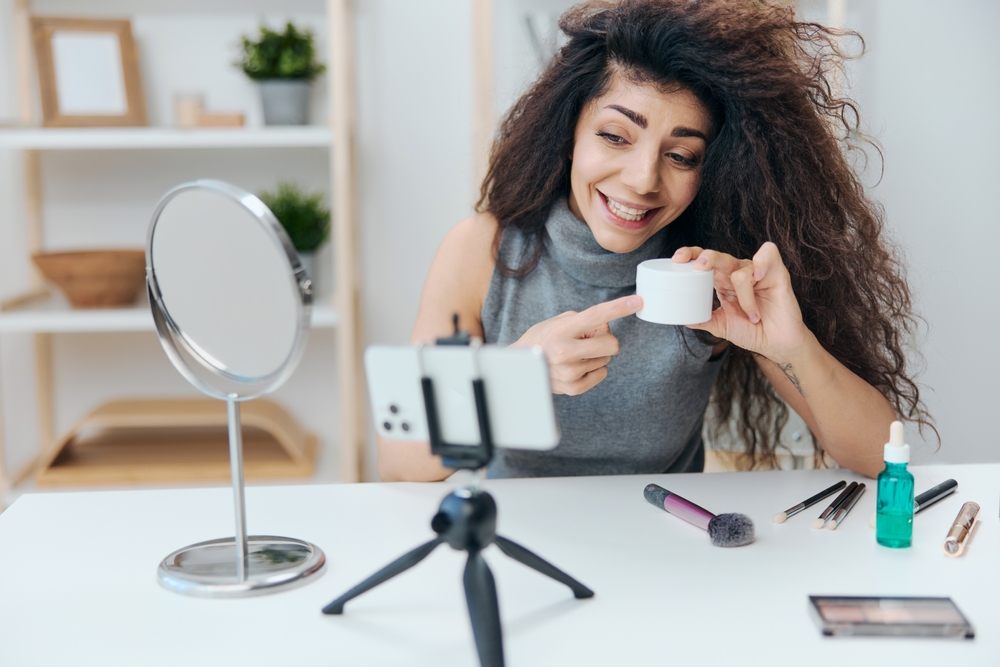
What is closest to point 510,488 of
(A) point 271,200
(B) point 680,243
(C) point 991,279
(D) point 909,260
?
(B) point 680,243

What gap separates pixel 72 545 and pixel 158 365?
4.86 feet

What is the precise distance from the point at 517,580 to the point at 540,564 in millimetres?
80

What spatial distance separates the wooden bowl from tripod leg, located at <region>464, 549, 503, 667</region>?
1556 millimetres

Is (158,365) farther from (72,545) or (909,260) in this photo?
(909,260)

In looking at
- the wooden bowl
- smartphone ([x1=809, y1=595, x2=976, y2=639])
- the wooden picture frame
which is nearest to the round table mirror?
smartphone ([x1=809, y1=595, x2=976, y2=639])

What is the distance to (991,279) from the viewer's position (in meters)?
2.08

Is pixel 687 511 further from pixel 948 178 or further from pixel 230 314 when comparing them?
pixel 948 178

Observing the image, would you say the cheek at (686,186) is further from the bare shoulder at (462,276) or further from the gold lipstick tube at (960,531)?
the gold lipstick tube at (960,531)

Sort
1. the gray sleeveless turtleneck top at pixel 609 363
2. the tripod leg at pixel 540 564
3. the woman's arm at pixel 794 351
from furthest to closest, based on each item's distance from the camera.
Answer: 1. the gray sleeveless turtleneck top at pixel 609 363
2. the woman's arm at pixel 794 351
3. the tripod leg at pixel 540 564

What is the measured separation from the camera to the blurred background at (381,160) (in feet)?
6.56

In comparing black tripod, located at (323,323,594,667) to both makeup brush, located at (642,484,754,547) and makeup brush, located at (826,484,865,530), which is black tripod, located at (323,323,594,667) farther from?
makeup brush, located at (826,484,865,530)

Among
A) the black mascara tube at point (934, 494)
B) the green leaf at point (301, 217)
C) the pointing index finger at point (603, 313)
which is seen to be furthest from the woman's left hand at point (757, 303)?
the green leaf at point (301, 217)

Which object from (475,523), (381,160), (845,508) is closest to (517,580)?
(475,523)

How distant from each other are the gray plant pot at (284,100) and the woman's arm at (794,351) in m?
1.30
